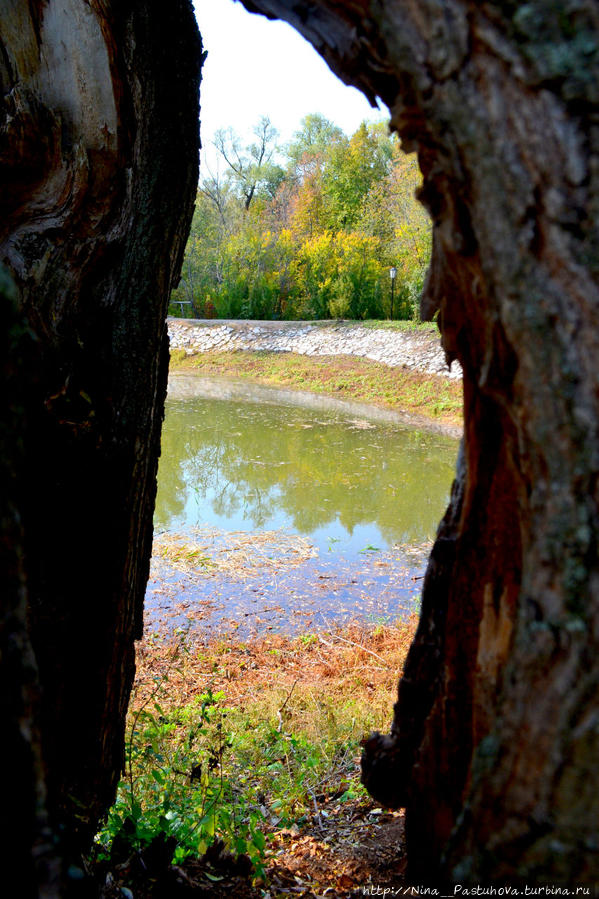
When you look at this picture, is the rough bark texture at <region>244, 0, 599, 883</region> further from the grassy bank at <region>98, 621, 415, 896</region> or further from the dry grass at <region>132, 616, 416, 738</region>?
the dry grass at <region>132, 616, 416, 738</region>

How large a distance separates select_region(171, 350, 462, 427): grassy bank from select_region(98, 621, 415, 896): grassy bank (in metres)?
10.3

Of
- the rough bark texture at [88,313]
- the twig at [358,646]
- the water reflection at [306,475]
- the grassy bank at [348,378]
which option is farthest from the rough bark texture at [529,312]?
the grassy bank at [348,378]

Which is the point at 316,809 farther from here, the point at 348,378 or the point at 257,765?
the point at 348,378

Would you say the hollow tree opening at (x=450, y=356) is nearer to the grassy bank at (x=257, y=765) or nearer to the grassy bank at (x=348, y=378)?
the grassy bank at (x=257, y=765)

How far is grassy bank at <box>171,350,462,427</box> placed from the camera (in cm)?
1634

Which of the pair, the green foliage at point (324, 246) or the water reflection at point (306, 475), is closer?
the water reflection at point (306, 475)

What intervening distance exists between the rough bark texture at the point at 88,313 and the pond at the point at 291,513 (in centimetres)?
422

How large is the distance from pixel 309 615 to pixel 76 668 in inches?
182

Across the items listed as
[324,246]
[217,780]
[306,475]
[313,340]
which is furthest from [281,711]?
[324,246]

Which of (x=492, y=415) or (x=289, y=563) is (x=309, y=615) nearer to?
(x=289, y=563)

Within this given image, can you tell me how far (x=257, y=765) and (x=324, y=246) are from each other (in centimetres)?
2478

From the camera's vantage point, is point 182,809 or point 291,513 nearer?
point 182,809

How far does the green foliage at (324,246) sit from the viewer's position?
77.6 feet

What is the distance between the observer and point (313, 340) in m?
22.5
